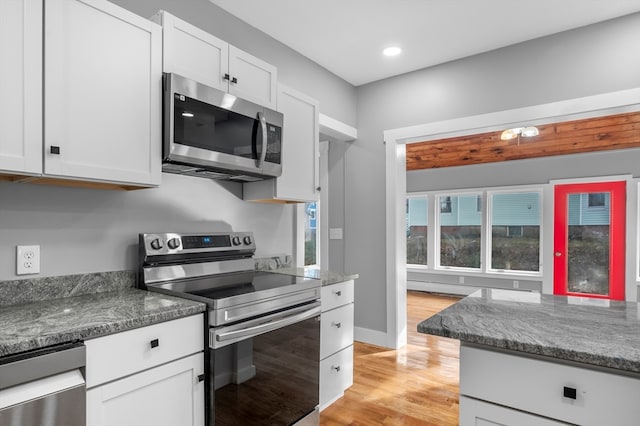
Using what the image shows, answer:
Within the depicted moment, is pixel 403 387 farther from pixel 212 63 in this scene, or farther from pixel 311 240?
pixel 212 63

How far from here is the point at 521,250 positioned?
5.79 metres

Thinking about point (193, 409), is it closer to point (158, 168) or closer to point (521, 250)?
point (158, 168)

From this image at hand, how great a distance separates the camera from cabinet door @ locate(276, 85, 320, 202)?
2.46 meters

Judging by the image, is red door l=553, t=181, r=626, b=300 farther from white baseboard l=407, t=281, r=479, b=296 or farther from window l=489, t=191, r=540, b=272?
white baseboard l=407, t=281, r=479, b=296

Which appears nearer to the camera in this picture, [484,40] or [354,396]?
[354,396]

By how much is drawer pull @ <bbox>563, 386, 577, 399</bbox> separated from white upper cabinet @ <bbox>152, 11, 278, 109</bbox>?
1.98m

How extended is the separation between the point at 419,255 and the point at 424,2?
503 cm

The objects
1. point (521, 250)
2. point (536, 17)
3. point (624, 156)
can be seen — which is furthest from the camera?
point (521, 250)

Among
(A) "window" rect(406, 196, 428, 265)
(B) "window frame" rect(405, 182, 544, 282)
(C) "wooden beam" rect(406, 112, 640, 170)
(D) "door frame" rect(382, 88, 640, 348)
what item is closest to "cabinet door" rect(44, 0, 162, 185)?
(D) "door frame" rect(382, 88, 640, 348)

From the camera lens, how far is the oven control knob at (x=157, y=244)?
1907 millimetres

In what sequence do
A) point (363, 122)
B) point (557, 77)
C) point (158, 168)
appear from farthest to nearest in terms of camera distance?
point (363, 122) → point (557, 77) → point (158, 168)

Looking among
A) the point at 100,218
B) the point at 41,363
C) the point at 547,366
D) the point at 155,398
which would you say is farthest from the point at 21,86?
the point at 547,366

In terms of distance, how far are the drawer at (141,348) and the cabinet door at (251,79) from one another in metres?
1.32

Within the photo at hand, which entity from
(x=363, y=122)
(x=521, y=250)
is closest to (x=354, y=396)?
(x=363, y=122)
